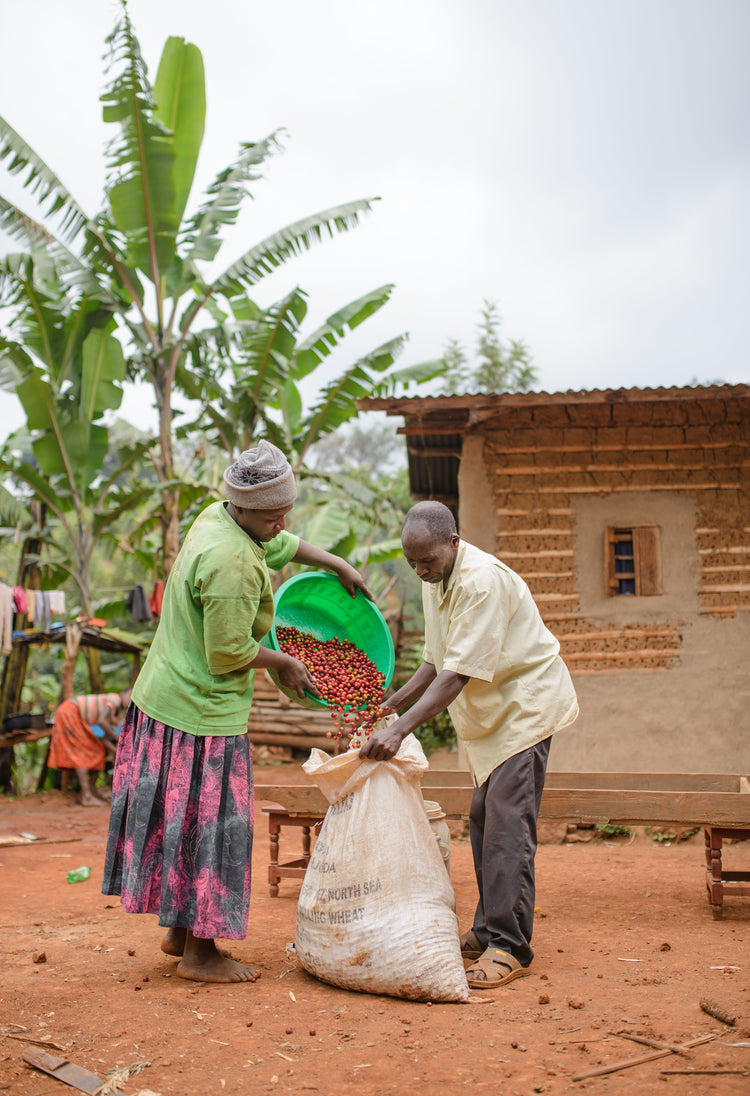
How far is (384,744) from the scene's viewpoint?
313 centimetres

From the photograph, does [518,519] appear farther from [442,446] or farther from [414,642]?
[414,642]

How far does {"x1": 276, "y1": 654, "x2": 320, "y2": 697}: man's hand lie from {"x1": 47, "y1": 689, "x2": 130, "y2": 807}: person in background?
6762mm

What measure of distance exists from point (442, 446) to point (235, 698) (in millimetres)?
5713

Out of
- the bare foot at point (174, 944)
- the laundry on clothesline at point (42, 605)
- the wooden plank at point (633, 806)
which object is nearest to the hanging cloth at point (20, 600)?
the laundry on clothesline at point (42, 605)

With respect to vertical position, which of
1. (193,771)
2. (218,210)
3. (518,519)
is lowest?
(193,771)

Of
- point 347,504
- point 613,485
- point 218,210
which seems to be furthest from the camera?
point 347,504

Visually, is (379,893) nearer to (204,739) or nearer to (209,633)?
(204,739)

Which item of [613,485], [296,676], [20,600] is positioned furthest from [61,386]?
[296,676]

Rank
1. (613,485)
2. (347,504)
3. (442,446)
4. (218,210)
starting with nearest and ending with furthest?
(613,485) < (442,446) < (218,210) < (347,504)

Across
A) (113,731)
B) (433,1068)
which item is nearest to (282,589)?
(433,1068)

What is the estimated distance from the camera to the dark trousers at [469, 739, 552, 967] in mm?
3279

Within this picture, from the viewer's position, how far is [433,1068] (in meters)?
2.38

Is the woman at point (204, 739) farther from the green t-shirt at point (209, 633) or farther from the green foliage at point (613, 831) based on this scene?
the green foliage at point (613, 831)

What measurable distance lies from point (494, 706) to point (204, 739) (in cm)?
109
